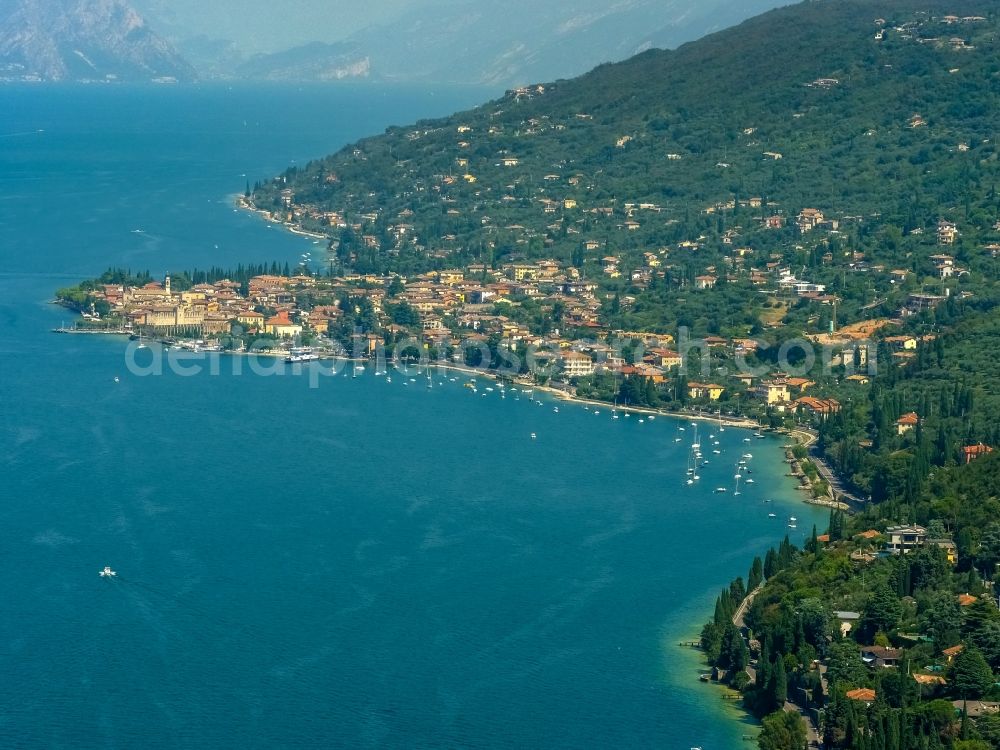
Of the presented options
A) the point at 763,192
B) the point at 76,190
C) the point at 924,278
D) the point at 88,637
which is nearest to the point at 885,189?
the point at 763,192

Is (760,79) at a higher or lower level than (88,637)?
higher

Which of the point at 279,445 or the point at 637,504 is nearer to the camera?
the point at 637,504

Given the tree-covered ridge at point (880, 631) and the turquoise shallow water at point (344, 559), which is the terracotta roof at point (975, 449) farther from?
the tree-covered ridge at point (880, 631)

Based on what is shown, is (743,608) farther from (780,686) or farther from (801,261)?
(801,261)

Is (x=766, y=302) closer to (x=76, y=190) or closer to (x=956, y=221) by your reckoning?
(x=956, y=221)

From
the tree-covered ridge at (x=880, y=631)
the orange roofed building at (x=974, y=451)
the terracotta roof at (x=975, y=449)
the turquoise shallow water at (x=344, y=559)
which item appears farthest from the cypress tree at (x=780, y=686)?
the terracotta roof at (x=975, y=449)

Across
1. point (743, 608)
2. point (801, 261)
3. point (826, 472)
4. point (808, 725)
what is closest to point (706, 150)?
point (801, 261)

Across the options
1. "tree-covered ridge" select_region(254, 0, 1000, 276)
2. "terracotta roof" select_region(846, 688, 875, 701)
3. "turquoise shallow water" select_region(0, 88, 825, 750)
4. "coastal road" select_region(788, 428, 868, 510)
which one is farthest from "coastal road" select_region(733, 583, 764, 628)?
"tree-covered ridge" select_region(254, 0, 1000, 276)

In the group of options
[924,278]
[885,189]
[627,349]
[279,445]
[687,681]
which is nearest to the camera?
[687,681]

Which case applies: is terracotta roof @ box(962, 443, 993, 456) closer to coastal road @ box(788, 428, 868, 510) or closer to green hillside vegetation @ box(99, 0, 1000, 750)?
green hillside vegetation @ box(99, 0, 1000, 750)
